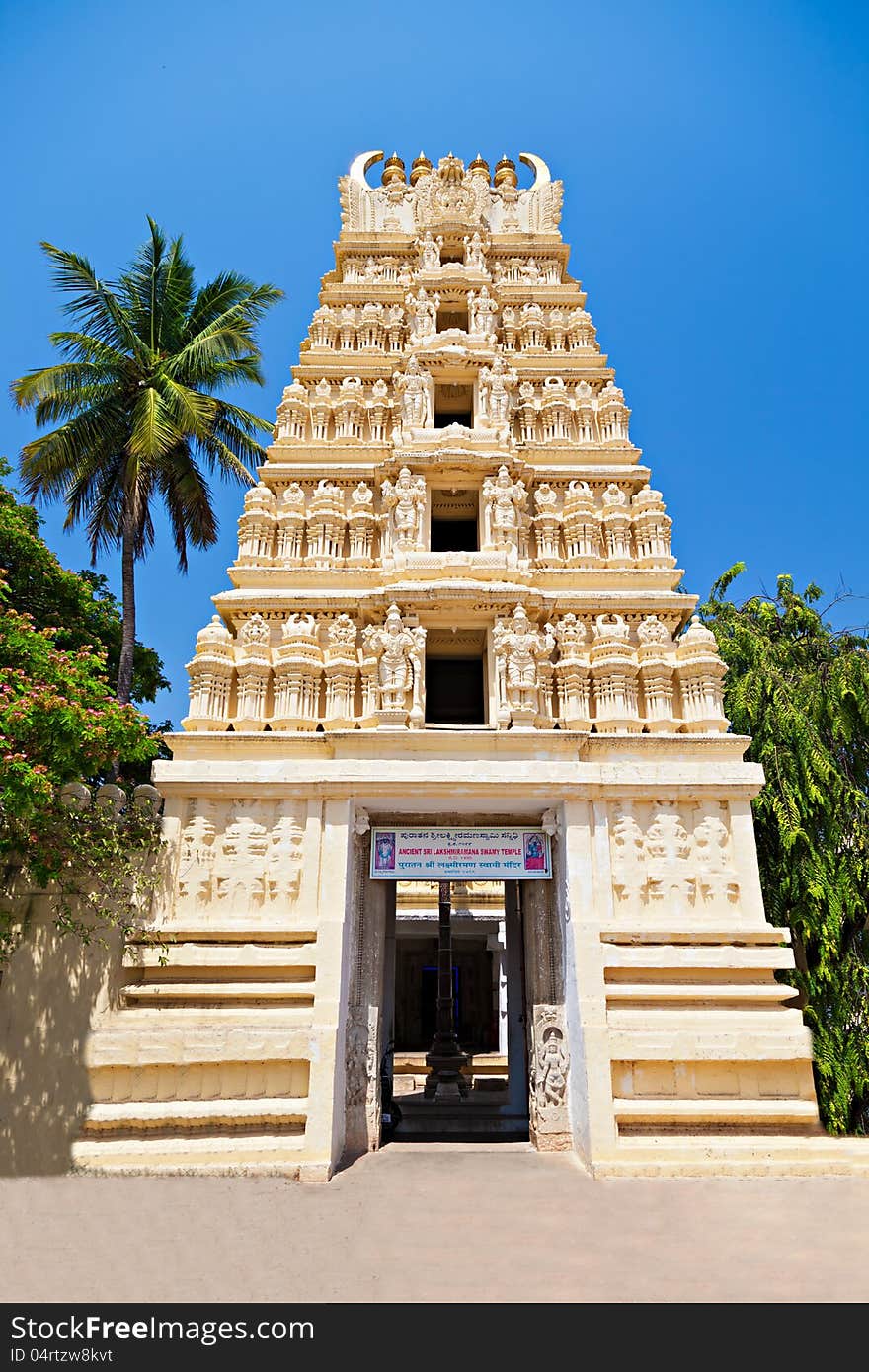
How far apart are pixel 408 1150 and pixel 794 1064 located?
514 centimetres

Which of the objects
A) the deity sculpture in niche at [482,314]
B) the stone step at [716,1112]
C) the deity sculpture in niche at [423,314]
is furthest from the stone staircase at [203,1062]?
the deity sculpture in niche at [482,314]

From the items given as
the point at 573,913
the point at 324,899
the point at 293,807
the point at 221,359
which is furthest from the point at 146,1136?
the point at 221,359

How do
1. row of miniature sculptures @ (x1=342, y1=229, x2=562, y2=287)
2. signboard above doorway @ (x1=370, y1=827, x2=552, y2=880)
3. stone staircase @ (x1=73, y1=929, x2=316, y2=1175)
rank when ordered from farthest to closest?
row of miniature sculptures @ (x1=342, y1=229, x2=562, y2=287)
signboard above doorway @ (x1=370, y1=827, x2=552, y2=880)
stone staircase @ (x1=73, y1=929, x2=316, y2=1175)

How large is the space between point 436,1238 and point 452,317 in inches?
642

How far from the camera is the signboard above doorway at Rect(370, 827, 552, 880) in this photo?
37.3ft

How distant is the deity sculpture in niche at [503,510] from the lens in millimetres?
13453

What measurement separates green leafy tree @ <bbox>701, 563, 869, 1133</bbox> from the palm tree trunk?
38.9ft

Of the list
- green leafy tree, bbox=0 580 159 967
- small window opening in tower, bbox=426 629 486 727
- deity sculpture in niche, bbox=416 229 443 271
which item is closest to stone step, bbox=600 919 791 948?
small window opening in tower, bbox=426 629 486 727

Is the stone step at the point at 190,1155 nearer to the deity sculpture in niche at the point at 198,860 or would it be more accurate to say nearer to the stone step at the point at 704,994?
the deity sculpture in niche at the point at 198,860

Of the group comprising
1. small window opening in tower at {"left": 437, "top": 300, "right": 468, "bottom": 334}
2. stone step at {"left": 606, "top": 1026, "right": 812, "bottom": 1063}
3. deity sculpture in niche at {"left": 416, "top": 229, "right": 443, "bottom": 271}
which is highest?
deity sculpture in niche at {"left": 416, "top": 229, "right": 443, "bottom": 271}

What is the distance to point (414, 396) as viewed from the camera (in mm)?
14898

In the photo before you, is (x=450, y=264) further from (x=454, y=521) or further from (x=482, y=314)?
(x=454, y=521)

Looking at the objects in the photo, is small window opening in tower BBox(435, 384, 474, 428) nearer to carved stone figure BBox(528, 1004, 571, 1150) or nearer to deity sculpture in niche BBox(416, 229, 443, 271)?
deity sculpture in niche BBox(416, 229, 443, 271)

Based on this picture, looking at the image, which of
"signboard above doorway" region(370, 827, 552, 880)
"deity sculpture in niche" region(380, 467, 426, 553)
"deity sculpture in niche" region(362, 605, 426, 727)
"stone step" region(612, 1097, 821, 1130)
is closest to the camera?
"stone step" region(612, 1097, 821, 1130)
